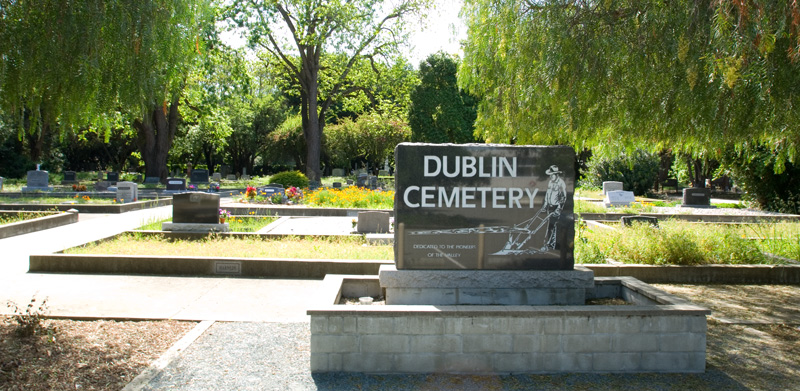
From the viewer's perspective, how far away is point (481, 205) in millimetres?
5699

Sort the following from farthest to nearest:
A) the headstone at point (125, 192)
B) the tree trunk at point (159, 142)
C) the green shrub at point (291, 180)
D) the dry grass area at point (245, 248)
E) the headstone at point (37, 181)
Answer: the tree trunk at point (159, 142), the headstone at point (37, 181), the green shrub at point (291, 180), the headstone at point (125, 192), the dry grass area at point (245, 248)

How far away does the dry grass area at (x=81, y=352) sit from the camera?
14.4ft

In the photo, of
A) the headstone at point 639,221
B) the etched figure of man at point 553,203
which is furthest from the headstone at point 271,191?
the etched figure of man at point 553,203

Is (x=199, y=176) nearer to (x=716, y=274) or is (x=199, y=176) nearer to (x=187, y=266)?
(x=187, y=266)

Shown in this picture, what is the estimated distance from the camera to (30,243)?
12.0 metres

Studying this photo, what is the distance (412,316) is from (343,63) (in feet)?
102

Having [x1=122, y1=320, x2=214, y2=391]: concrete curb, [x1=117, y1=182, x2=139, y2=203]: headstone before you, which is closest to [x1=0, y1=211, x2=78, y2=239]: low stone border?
[x1=117, y1=182, x2=139, y2=203]: headstone

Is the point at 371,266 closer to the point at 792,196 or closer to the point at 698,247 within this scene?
the point at 698,247

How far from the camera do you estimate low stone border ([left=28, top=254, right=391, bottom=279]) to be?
8.99 metres

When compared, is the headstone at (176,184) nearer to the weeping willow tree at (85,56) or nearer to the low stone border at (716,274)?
the weeping willow tree at (85,56)

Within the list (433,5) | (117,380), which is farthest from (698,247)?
(433,5)

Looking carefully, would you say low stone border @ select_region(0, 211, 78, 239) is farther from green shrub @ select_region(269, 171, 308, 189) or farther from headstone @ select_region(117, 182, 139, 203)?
green shrub @ select_region(269, 171, 308, 189)

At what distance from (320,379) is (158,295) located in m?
3.90

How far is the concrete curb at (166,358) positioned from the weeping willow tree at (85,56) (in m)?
2.34
